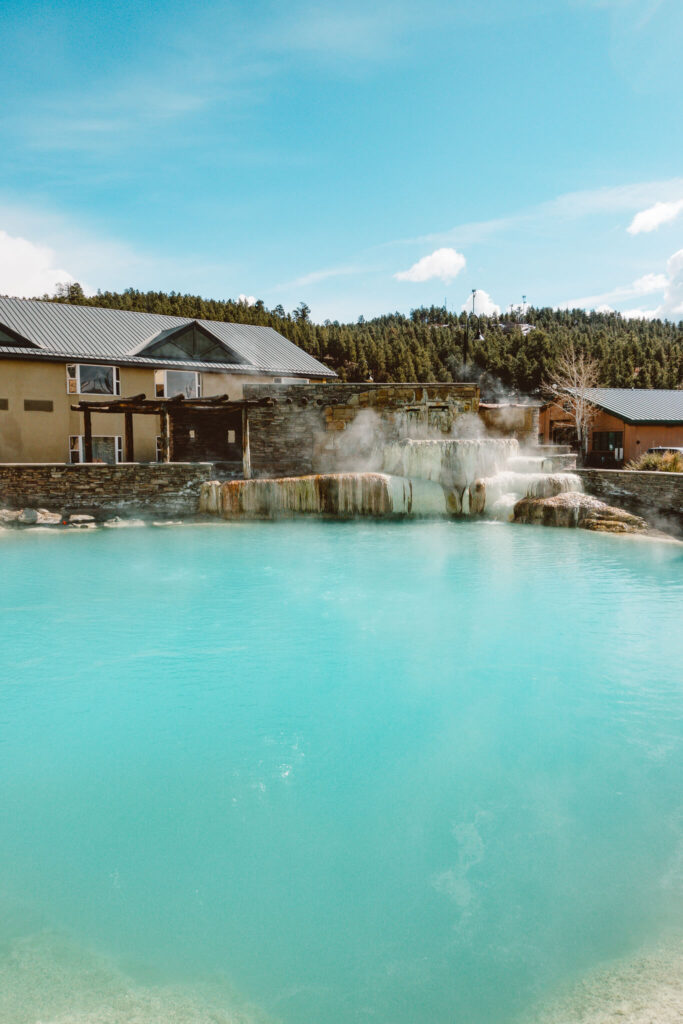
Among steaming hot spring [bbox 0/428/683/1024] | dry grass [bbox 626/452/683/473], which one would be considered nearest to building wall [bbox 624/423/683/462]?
dry grass [bbox 626/452/683/473]

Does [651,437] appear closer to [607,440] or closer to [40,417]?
[607,440]

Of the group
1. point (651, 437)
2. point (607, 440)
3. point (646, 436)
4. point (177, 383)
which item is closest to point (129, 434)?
point (177, 383)

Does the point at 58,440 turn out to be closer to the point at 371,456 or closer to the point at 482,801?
the point at 371,456

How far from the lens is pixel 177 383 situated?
26.0 m

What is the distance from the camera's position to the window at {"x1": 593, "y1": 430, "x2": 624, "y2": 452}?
3128cm

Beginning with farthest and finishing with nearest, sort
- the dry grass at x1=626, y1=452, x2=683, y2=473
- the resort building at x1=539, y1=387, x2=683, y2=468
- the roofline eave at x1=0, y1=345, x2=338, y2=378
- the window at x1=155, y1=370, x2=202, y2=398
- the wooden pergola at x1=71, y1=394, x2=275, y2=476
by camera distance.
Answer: the resort building at x1=539, y1=387, x2=683, y2=468
the window at x1=155, y1=370, x2=202, y2=398
the roofline eave at x1=0, y1=345, x2=338, y2=378
the wooden pergola at x1=71, y1=394, x2=275, y2=476
the dry grass at x1=626, y1=452, x2=683, y2=473

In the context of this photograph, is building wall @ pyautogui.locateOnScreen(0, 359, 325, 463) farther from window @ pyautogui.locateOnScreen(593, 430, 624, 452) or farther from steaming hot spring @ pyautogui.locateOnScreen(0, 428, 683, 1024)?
window @ pyautogui.locateOnScreen(593, 430, 624, 452)

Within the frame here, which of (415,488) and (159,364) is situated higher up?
(159,364)

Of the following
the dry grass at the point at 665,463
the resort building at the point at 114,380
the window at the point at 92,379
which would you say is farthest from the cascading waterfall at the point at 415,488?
the window at the point at 92,379

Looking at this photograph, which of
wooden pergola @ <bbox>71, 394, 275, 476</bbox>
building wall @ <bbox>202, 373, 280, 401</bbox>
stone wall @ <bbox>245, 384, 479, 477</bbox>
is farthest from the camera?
building wall @ <bbox>202, 373, 280, 401</bbox>

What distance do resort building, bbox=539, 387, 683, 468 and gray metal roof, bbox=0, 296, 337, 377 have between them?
13.4 meters

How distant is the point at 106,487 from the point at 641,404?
81.1 feet

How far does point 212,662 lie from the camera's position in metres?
8.30

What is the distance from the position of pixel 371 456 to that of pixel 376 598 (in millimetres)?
11159
